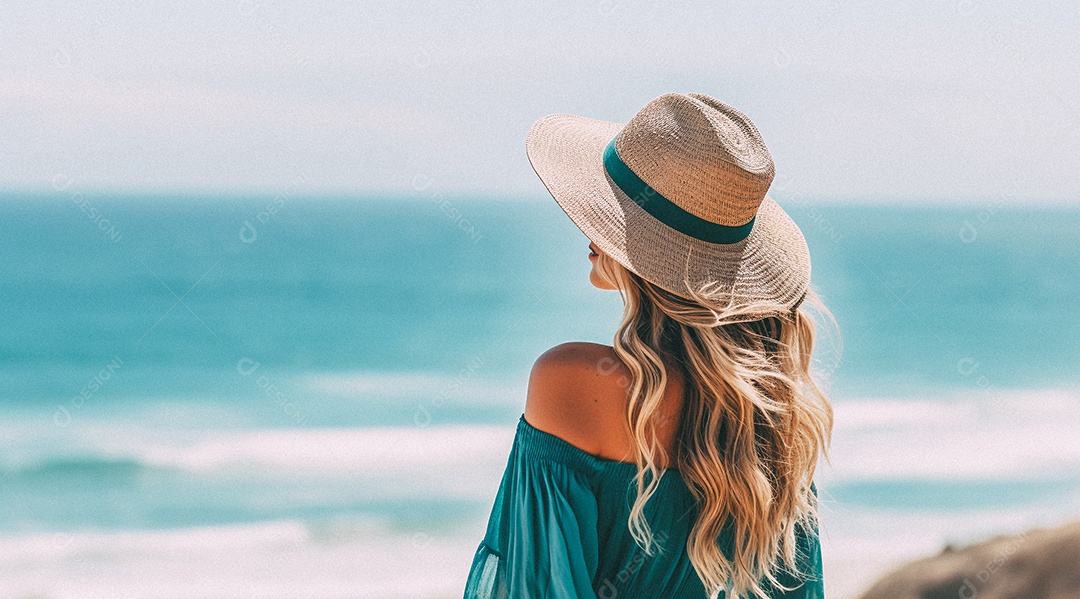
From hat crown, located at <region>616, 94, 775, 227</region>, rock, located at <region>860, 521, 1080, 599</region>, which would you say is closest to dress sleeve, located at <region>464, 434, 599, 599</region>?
hat crown, located at <region>616, 94, 775, 227</region>

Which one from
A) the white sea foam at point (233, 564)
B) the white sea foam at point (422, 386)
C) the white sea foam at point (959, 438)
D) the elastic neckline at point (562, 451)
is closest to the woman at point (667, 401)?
the elastic neckline at point (562, 451)

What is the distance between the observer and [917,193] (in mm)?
32125

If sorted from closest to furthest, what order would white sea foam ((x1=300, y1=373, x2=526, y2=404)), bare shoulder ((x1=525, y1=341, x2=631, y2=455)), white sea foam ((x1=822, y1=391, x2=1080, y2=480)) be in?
bare shoulder ((x1=525, y1=341, x2=631, y2=455))
white sea foam ((x1=822, y1=391, x2=1080, y2=480))
white sea foam ((x1=300, y1=373, x2=526, y2=404))

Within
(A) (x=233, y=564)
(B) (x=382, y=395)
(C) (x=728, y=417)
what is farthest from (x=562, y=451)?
(B) (x=382, y=395)

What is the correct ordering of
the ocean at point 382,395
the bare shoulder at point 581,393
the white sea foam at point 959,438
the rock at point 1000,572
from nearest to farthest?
the bare shoulder at point 581,393 → the rock at point 1000,572 → the ocean at point 382,395 → the white sea foam at point 959,438

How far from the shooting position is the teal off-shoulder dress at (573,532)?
1392 mm

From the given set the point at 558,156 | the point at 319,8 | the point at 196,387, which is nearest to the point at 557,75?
the point at 319,8

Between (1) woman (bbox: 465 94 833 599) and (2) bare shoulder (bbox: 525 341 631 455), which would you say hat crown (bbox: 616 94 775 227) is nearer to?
(1) woman (bbox: 465 94 833 599)

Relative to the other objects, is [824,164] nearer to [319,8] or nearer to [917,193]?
[917,193]

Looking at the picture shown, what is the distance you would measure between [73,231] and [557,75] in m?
15.4

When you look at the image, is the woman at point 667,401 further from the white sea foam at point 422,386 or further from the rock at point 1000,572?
the white sea foam at point 422,386

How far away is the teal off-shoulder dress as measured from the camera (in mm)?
1392

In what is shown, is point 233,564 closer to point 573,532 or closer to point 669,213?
point 573,532

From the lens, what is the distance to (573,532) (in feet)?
4.58
